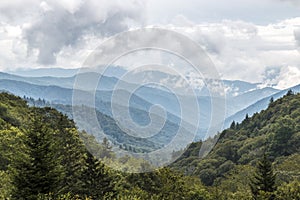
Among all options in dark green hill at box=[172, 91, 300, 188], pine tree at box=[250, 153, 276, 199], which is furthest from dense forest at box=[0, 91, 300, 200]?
dark green hill at box=[172, 91, 300, 188]

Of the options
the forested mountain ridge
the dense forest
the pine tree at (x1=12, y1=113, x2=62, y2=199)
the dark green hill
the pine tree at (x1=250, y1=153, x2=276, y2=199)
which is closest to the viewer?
the pine tree at (x1=12, y1=113, x2=62, y2=199)

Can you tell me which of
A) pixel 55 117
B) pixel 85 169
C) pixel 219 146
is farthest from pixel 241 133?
pixel 85 169

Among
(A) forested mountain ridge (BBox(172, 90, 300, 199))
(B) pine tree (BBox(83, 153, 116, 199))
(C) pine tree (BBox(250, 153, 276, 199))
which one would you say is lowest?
(C) pine tree (BBox(250, 153, 276, 199))

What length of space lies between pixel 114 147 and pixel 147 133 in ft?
17.1

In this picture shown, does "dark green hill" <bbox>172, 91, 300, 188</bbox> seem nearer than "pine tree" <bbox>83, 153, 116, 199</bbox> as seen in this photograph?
No

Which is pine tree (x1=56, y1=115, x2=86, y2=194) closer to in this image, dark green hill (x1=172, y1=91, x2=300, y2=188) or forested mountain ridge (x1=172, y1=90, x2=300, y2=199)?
forested mountain ridge (x1=172, y1=90, x2=300, y2=199)

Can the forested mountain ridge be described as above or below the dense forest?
above

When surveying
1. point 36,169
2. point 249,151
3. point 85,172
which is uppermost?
point 249,151

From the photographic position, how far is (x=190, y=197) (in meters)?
57.5

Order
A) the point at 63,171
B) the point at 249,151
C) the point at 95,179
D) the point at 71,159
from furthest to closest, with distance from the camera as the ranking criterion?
the point at 249,151 → the point at 71,159 → the point at 95,179 → the point at 63,171

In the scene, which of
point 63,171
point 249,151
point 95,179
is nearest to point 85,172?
point 95,179

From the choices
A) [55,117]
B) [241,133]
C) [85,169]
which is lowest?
[85,169]

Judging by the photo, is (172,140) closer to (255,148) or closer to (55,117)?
(55,117)

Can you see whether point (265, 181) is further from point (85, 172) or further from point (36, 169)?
point (36, 169)
